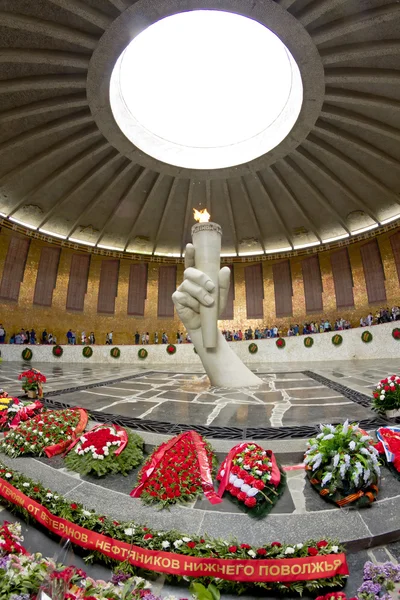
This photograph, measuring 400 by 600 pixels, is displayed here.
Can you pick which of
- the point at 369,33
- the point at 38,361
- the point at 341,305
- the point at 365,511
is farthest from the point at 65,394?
the point at 341,305

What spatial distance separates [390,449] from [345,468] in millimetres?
666

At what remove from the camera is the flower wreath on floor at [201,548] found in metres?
1.49

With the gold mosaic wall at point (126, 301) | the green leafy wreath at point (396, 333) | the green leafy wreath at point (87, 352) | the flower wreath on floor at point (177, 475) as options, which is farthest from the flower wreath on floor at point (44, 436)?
the gold mosaic wall at point (126, 301)

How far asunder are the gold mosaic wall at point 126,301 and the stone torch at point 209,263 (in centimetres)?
1507

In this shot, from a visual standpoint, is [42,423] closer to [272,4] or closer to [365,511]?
[365,511]

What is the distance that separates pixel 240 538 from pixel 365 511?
2.66ft

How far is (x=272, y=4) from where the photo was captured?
9727 mm

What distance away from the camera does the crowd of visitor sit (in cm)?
1705

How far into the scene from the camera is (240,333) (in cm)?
2048

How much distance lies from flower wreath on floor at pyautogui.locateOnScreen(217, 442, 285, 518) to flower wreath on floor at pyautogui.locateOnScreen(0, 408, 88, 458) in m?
1.54

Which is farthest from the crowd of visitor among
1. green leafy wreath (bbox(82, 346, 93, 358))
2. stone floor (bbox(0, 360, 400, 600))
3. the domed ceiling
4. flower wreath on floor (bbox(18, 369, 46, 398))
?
stone floor (bbox(0, 360, 400, 600))

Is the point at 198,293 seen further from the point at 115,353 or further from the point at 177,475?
the point at 115,353

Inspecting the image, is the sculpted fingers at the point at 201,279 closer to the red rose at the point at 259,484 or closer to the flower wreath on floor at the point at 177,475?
the flower wreath on floor at the point at 177,475

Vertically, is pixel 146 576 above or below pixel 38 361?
below
